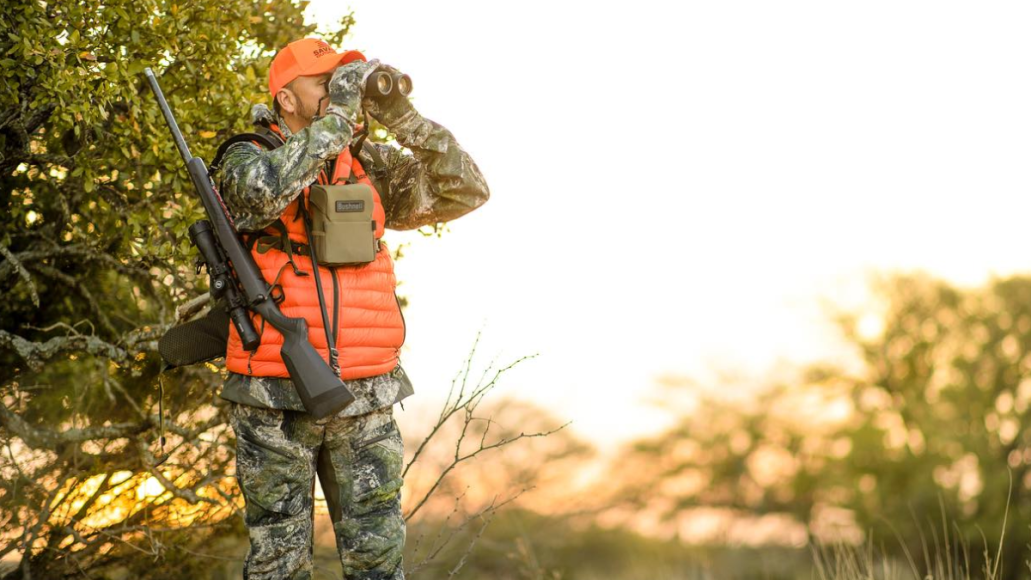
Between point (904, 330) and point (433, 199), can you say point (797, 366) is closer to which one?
point (904, 330)

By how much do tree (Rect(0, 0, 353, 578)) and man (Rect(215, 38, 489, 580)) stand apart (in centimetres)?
131

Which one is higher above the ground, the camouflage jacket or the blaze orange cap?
the blaze orange cap

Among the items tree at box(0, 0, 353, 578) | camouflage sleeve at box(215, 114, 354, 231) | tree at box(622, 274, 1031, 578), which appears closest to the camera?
camouflage sleeve at box(215, 114, 354, 231)

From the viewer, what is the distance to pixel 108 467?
4.91 m

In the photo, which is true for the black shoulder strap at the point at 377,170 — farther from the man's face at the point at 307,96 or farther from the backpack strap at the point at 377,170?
the man's face at the point at 307,96

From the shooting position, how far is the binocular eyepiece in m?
2.71

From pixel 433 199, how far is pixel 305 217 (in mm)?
493

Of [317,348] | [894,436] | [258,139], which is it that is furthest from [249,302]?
[894,436]

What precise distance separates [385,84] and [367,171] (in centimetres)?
45

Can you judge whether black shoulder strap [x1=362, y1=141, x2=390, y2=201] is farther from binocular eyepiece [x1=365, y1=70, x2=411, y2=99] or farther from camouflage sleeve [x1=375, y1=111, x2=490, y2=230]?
binocular eyepiece [x1=365, y1=70, x2=411, y2=99]

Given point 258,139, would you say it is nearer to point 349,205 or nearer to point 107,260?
point 349,205

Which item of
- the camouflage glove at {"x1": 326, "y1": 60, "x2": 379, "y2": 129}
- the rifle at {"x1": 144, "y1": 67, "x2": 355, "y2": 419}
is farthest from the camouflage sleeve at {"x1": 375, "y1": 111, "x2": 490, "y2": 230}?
the rifle at {"x1": 144, "y1": 67, "x2": 355, "y2": 419}

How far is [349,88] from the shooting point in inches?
105

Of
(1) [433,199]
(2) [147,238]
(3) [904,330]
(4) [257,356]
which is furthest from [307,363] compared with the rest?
(3) [904,330]
